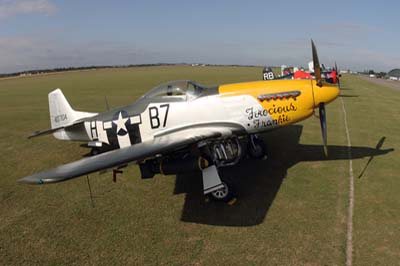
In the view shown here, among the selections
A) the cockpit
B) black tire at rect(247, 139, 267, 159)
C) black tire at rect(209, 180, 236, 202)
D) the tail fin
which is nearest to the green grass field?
black tire at rect(209, 180, 236, 202)

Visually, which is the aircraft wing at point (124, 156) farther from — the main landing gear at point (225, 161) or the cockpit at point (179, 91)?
the cockpit at point (179, 91)

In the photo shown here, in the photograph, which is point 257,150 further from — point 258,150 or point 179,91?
point 179,91

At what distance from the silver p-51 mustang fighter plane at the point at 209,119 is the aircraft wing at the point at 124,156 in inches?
1.0

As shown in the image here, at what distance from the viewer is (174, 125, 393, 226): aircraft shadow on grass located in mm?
5691

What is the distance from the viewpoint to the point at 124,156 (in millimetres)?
5016

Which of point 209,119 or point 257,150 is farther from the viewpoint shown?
point 257,150

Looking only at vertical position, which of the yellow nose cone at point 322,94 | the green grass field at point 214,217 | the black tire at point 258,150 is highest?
the yellow nose cone at point 322,94

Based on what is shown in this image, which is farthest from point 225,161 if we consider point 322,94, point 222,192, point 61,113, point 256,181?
point 61,113

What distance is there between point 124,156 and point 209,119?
2483mm

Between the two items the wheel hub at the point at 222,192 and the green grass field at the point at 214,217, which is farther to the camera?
the wheel hub at the point at 222,192

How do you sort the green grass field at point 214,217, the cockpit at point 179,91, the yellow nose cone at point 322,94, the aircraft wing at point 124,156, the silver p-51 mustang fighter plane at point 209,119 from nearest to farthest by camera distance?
the aircraft wing at point 124,156, the green grass field at point 214,217, the silver p-51 mustang fighter plane at point 209,119, the yellow nose cone at point 322,94, the cockpit at point 179,91

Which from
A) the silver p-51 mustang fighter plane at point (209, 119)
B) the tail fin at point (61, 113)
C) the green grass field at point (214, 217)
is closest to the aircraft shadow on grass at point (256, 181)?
the green grass field at point (214, 217)

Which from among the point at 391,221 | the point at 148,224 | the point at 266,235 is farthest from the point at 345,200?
the point at 148,224

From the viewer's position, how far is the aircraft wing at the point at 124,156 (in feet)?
13.6
